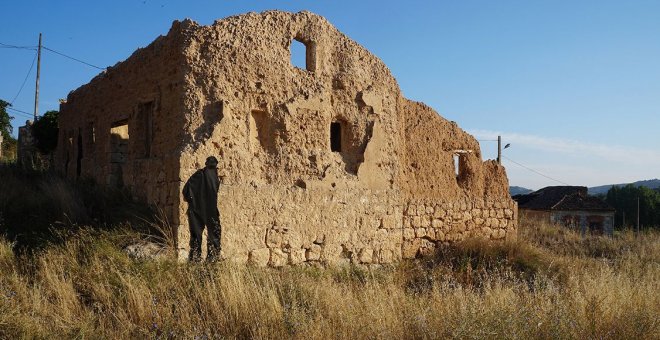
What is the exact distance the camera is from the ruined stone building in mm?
8086

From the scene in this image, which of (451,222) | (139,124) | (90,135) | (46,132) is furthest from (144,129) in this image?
(46,132)

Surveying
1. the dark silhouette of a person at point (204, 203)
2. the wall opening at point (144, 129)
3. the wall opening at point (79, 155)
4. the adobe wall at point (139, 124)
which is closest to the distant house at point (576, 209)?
the wall opening at point (79, 155)

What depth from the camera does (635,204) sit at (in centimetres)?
4416

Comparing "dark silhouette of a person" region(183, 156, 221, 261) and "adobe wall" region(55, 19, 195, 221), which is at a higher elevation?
"adobe wall" region(55, 19, 195, 221)

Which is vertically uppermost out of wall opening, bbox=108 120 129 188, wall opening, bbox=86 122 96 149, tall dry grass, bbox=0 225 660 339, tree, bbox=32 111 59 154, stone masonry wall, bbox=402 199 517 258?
tree, bbox=32 111 59 154

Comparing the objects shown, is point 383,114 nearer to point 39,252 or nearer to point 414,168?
point 414,168

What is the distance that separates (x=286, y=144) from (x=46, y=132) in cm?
954

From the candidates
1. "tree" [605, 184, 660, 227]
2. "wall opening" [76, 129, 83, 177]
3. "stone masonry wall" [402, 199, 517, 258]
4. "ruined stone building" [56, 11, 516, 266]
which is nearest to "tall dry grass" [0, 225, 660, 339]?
"ruined stone building" [56, 11, 516, 266]

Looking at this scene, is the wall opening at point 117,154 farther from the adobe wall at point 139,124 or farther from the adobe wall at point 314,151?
the adobe wall at point 314,151

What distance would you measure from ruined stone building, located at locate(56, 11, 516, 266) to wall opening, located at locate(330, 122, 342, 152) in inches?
1.0

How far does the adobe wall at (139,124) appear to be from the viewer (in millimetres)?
8109

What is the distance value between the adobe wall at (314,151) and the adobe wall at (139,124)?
359mm

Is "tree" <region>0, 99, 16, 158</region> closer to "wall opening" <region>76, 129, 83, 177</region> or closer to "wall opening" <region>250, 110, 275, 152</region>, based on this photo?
"wall opening" <region>76, 129, 83, 177</region>

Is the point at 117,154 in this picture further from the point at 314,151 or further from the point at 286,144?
the point at 314,151
